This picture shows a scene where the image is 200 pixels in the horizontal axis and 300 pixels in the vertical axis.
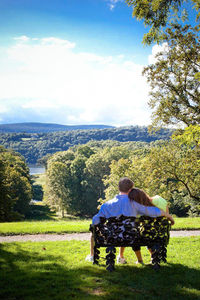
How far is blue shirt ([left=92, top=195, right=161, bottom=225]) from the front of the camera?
5.05m


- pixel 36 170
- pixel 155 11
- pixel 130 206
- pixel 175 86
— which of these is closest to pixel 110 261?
pixel 130 206

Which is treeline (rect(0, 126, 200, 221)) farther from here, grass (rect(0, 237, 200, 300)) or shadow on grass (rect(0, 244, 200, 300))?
shadow on grass (rect(0, 244, 200, 300))

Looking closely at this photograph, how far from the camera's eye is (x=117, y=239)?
5.02 meters

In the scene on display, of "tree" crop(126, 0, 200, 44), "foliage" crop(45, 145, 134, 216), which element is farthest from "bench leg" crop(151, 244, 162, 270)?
"foliage" crop(45, 145, 134, 216)

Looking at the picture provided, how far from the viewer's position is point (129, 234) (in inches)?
199

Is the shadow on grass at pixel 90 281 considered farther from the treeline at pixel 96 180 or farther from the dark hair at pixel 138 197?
the treeline at pixel 96 180

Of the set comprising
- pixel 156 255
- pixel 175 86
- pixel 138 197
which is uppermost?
pixel 175 86

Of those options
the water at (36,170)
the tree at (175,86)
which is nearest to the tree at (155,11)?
the tree at (175,86)

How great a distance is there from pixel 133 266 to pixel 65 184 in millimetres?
44493

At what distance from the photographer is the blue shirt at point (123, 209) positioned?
199 inches

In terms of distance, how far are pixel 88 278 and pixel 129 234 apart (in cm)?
111

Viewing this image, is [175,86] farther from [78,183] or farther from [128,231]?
[78,183]

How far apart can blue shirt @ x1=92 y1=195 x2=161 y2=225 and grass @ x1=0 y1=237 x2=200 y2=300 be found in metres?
1.01

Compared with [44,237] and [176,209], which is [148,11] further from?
[176,209]
